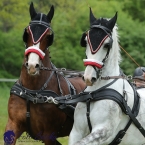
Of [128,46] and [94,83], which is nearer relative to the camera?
[94,83]

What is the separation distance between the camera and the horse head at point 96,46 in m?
5.68

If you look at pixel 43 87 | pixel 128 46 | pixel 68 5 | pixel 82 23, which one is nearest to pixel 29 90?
pixel 43 87

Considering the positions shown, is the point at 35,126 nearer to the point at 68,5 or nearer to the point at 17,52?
the point at 17,52

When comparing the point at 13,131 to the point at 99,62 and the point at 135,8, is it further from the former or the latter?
the point at 135,8

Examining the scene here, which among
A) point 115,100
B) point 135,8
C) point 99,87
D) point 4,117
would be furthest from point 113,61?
point 135,8

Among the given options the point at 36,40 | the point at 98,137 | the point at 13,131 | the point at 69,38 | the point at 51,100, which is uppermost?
the point at 69,38

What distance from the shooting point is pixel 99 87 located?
238 inches

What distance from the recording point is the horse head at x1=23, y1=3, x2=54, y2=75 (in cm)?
636

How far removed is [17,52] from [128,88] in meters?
15.3

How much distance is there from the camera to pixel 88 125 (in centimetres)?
591

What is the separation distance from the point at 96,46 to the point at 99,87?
580 mm

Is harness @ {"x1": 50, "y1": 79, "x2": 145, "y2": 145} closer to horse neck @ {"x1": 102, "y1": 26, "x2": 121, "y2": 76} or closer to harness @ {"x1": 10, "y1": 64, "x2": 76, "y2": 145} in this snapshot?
horse neck @ {"x1": 102, "y1": 26, "x2": 121, "y2": 76}

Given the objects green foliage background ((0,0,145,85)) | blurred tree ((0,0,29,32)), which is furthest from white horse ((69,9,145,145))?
blurred tree ((0,0,29,32))

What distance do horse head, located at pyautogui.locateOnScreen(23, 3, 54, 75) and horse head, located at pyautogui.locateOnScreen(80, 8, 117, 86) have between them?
81 centimetres
